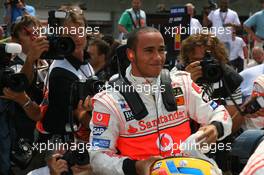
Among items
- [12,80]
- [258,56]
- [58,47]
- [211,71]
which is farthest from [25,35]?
[258,56]

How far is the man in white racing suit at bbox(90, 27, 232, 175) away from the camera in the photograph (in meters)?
3.09

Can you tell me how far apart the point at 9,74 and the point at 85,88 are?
53cm

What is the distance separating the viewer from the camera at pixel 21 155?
3.61 metres

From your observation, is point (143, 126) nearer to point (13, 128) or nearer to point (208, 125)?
point (208, 125)

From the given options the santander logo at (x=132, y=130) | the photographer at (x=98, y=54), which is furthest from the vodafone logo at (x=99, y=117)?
the photographer at (x=98, y=54)

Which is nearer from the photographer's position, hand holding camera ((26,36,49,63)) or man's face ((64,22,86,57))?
hand holding camera ((26,36,49,63))

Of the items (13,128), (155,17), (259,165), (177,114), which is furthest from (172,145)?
(155,17)

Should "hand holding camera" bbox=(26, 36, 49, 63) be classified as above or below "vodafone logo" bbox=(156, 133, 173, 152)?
above

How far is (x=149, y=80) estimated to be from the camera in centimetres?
321

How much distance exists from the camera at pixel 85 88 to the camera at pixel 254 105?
0.98 meters

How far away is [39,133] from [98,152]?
1.09 meters

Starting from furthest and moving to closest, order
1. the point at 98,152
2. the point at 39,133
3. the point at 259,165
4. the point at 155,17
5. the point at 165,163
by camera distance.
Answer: the point at 155,17 → the point at 39,133 → the point at 98,152 → the point at 165,163 → the point at 259,165

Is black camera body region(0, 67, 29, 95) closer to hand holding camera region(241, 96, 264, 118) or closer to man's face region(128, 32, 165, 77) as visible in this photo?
man's face region(128, 32, 165, 77)

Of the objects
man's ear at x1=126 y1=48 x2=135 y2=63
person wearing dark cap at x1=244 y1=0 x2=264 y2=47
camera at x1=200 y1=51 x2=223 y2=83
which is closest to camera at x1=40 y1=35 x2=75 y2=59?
man's ear at x1=126 y1=48 x2=135 y2=63
